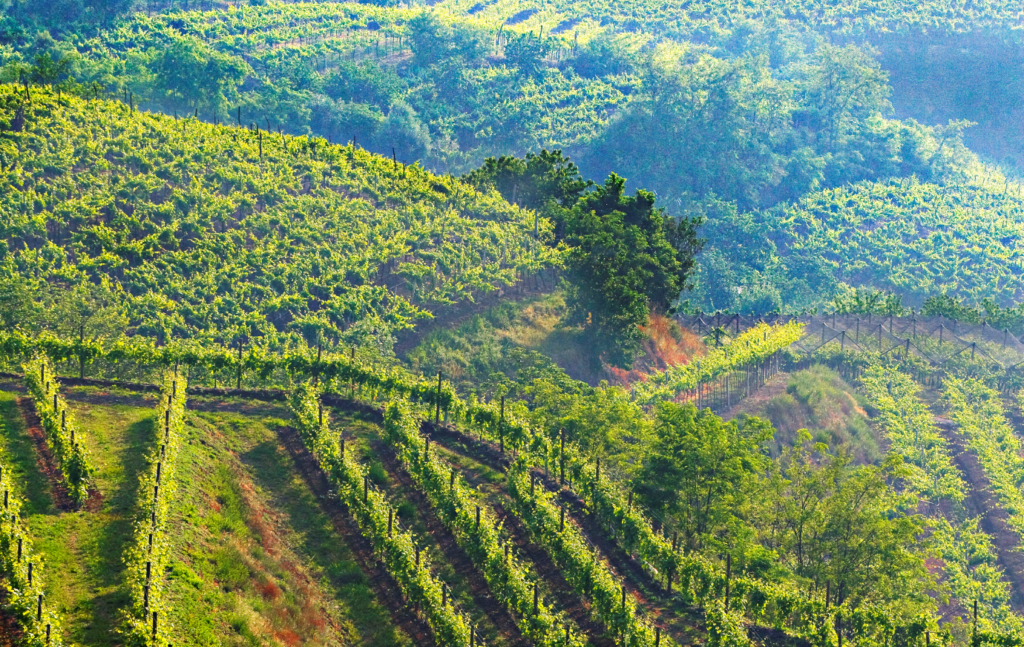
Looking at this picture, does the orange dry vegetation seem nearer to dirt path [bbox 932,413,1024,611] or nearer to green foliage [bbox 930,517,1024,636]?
dirt path [bbox 932,413,1024,611]

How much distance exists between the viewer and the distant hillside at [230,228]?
49062mm

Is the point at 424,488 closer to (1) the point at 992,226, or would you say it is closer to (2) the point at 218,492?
(2) the point at 218,492

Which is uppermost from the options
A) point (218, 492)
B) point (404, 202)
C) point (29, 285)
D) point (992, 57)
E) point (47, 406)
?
point (992, 57)

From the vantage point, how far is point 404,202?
61.5 meters

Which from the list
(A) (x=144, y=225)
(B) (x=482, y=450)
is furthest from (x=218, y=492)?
(A) (x=144, y=225)

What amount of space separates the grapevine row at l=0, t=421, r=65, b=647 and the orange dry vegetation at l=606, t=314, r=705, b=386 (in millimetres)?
34886

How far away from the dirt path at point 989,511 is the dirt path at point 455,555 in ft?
A: 87.8

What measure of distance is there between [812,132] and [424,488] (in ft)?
331

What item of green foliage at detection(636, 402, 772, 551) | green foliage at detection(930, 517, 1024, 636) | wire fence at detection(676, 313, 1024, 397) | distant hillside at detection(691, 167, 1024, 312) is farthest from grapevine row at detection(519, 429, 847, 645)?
distant hillside at detection(691, 167, 1024, 312)

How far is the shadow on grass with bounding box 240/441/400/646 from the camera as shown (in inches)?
1124

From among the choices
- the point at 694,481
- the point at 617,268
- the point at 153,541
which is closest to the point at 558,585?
the point at 694,481

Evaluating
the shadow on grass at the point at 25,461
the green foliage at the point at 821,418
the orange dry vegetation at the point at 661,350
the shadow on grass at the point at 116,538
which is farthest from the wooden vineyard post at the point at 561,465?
the green foliage at the point at 821,418

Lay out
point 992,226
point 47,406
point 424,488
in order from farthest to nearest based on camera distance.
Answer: point 992,226 → point 424,488 → point 47,406

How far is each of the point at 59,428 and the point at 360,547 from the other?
28.6 ft
